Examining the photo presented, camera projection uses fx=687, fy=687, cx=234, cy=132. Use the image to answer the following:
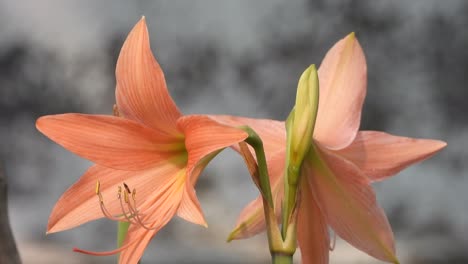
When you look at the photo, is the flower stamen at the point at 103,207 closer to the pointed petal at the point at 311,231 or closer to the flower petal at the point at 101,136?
the flower petal at the point at 101,136

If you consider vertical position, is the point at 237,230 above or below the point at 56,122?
below

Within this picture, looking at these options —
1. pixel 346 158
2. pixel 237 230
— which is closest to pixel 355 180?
pixel 346 158

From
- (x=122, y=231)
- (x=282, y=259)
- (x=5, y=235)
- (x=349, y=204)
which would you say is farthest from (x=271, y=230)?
(x=5, y=235)

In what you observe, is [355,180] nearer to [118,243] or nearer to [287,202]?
[287,202]

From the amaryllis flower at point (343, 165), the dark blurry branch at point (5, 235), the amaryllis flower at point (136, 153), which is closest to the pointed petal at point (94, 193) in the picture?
the amaryllis flower at point (136, 153)

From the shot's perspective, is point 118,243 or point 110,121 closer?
point 110,121

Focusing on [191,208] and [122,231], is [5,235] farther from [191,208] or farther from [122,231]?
[191,208]
